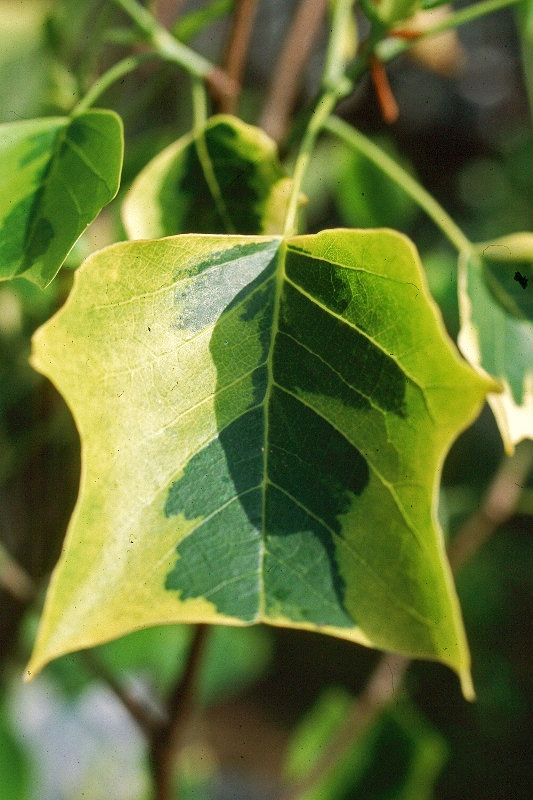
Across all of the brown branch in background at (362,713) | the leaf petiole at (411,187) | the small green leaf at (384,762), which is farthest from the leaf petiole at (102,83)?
the small green leaf at (384,762)

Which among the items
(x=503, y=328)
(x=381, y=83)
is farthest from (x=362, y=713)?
(x=381, y=83)

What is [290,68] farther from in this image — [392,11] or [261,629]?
[261,629]

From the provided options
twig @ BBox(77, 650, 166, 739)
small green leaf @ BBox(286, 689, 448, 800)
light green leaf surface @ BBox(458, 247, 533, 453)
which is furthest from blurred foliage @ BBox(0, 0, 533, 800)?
light green leaf surface @ BBox(458, 247, 533, 453)

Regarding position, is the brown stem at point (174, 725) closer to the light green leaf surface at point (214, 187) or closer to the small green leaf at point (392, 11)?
the light green leaf surface at point (214, 187)

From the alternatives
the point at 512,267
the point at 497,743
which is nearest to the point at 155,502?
the point at 512,267

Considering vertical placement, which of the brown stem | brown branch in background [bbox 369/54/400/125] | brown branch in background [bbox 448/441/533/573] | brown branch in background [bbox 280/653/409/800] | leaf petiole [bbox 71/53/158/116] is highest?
leaf petiole [bbox 71/53/158/116]

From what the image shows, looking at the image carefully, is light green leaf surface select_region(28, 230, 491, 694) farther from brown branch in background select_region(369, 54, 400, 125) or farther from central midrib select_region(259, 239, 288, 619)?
brown branch in background select_region(369, 54, 400, 125)
